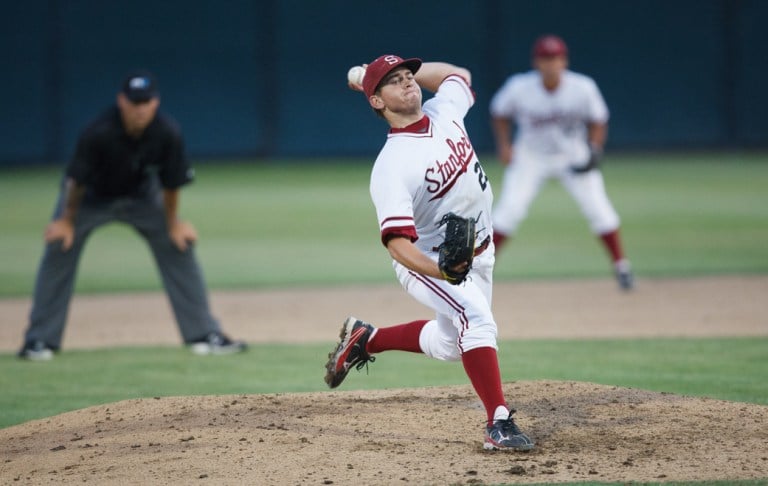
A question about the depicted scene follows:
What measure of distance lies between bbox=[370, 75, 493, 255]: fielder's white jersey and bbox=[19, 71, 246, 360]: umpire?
274 cm

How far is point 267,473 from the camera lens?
4688 millimetres

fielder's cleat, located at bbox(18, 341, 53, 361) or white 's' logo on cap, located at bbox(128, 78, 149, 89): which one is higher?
white 's' logo on cap, located at bbox(128, 78, 149, 89)

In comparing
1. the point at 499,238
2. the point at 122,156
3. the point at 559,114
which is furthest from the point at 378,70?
the point at 559,114

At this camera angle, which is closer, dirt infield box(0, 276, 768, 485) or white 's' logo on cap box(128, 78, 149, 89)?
dirt infield box(0, 276, 768, 485)

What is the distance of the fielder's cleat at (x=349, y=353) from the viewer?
19.6 feet

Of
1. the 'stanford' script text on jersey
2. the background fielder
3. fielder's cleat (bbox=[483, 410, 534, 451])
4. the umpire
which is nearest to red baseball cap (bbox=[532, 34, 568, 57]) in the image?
the background fielder

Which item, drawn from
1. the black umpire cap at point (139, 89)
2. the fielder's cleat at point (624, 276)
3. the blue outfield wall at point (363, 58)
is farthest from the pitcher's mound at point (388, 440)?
the blue outfield wall at point (363, 58)

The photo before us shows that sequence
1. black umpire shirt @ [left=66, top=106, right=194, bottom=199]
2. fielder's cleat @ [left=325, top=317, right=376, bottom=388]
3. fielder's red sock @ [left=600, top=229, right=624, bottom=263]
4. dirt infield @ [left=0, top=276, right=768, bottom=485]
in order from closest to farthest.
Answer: dirt infield @ [left=0, top=276, right=768, bottom=485] → fielder's cleat @ [left=325, top=317, right=376, bottom=388] → black umpire shirt @ [left=66, top=106, right=194, bottom=199] → fielder's red sock @ [left=600, top=229, right=624, bottom=263]

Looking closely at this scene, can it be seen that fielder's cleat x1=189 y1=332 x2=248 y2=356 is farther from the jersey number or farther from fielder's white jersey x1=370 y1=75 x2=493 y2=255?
the jersey number

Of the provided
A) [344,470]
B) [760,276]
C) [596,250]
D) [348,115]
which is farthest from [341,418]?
[348,115]

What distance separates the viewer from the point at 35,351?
789 cm

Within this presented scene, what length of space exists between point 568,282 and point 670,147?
1433 centimetres

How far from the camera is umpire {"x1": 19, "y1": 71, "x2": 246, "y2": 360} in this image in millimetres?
7562

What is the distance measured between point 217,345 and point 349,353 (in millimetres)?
2324
